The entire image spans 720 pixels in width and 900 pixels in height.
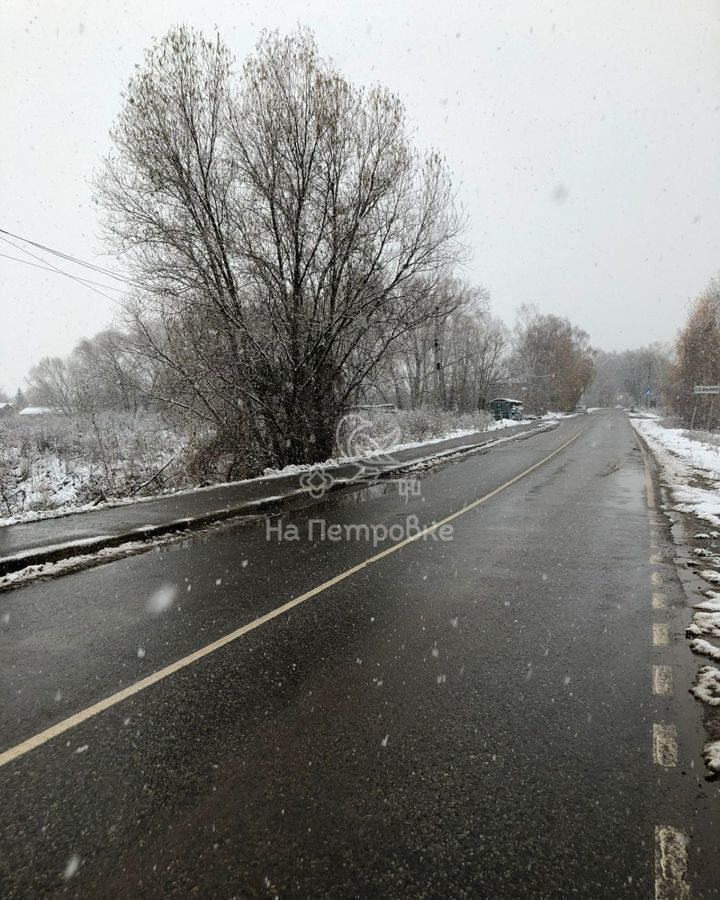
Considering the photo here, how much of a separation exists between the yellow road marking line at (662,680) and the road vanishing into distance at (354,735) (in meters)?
0.02

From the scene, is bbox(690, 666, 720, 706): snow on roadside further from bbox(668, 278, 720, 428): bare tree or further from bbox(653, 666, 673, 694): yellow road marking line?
bbox(668, 278, 720, 428): bare tree

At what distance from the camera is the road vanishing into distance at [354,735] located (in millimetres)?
2148

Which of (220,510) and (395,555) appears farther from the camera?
(220,510)

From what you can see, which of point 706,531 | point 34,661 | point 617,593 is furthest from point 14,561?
point 706,531

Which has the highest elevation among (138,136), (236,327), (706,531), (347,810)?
(138,136)

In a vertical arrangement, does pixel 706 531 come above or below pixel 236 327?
below

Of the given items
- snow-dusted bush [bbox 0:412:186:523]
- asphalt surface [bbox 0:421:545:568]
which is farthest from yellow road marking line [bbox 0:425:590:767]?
snow-dusted bush [bbox 0:412:186:523]

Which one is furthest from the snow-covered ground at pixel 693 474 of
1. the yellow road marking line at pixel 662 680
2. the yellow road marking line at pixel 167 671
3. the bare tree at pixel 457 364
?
the bare tree at pixel 457 364

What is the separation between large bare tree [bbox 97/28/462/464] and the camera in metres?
13.8

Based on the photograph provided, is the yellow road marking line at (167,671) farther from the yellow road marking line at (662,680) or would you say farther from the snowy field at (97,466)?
the snowy field at (97,466)

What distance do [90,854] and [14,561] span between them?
5430 mm

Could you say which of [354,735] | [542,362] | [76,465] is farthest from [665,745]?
[542,362]

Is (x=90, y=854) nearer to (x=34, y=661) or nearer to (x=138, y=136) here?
(x=34, y=661)

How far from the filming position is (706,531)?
8211 mm
